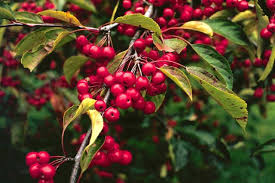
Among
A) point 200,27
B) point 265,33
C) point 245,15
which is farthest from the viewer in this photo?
point 245,15

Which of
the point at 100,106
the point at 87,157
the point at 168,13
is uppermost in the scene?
the point at 168,13

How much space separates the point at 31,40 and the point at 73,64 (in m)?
0.28

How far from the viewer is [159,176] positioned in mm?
3420

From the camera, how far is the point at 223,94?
3.78 ft

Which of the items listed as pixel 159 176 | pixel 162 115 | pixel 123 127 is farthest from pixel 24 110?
pixel 159 176

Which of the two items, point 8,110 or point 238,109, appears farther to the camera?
point 8,110

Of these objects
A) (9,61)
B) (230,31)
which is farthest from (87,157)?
(9,61)

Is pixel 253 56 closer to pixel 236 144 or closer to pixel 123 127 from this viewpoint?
pixel 236 144

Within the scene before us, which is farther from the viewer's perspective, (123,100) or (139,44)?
(139,44)

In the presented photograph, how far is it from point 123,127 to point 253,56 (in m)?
2.00

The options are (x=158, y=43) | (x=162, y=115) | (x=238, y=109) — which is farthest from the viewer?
(x=162, y=115)

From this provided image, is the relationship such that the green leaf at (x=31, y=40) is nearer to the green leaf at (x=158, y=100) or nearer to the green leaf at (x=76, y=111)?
the green leaf at (x=76, y=111)

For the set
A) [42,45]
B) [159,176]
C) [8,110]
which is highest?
[42,45]

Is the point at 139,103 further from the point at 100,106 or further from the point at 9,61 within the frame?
the point at 9,61
